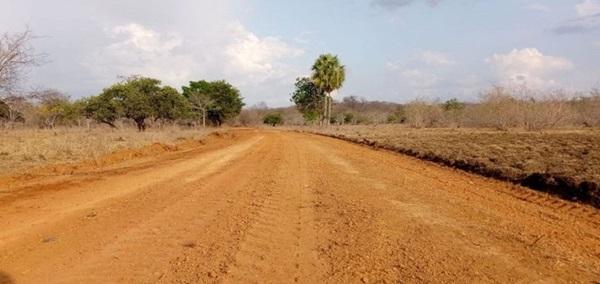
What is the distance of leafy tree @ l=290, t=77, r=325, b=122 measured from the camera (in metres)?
76.2

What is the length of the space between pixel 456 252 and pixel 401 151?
1680 centimetres

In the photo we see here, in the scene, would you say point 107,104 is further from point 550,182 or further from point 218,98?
point 550,182

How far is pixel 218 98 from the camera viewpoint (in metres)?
79.8

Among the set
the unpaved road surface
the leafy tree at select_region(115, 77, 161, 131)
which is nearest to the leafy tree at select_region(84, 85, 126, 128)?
the leafy tree at select_region(115, 77, 161, 131)

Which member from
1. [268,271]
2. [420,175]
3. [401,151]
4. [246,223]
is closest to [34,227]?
[246,223]

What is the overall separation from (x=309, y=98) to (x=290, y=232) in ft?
233

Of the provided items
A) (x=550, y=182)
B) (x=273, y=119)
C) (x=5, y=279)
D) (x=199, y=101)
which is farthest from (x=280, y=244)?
(x=273, y=119)

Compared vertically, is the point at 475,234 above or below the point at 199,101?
below

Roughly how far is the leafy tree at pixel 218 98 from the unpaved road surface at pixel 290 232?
6777 centimetres

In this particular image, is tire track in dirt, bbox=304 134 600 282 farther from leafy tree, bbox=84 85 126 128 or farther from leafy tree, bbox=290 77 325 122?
leafy tree, bbox=290 77 325 122

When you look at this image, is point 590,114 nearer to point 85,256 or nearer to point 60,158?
point 60,158

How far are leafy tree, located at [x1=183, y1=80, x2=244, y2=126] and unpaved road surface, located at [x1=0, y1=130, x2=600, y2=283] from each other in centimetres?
6777

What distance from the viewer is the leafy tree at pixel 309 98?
3002 inches

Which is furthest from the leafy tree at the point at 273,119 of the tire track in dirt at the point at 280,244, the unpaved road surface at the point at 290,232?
the tire track in dirt at the point at 280,244
